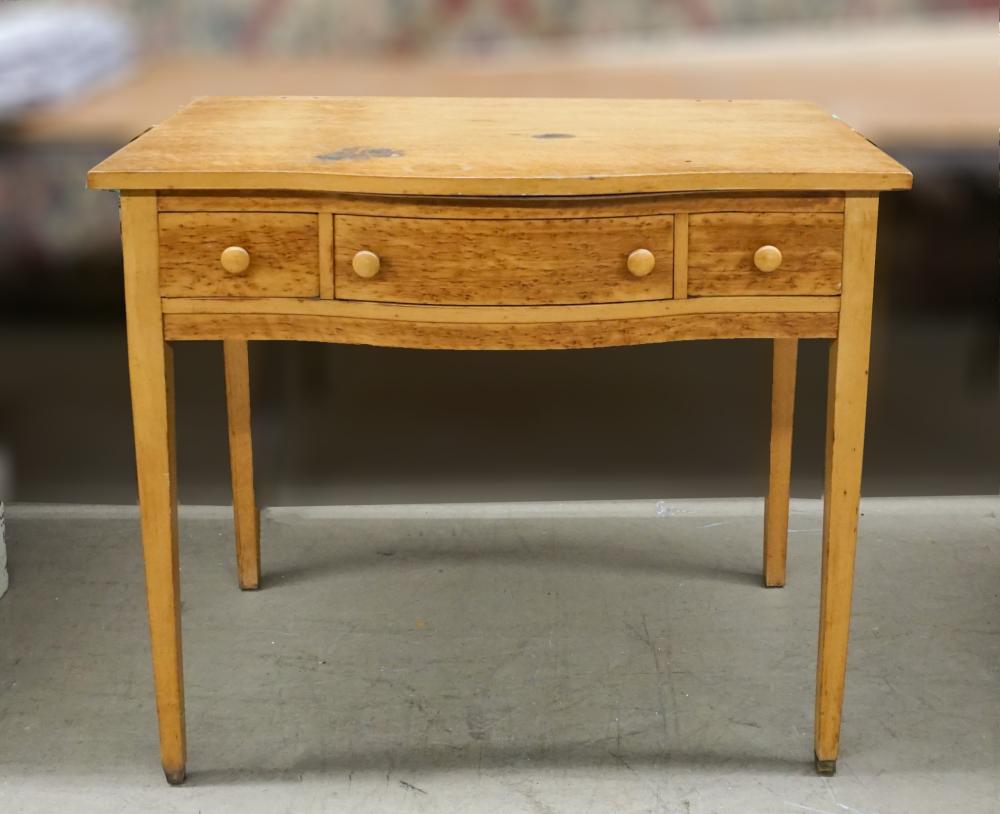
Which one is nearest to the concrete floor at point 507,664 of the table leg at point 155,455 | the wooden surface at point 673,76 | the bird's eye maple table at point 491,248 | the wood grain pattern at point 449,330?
the table leg at point 155,455

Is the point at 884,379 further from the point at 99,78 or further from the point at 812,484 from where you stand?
the point at 99,78

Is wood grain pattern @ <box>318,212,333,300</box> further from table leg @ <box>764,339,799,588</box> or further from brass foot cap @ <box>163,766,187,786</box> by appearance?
table leg @ <box>764,339,799,588</box>

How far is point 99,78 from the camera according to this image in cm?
249

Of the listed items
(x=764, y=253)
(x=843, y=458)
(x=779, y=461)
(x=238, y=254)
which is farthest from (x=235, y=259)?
(x=779, y=461)

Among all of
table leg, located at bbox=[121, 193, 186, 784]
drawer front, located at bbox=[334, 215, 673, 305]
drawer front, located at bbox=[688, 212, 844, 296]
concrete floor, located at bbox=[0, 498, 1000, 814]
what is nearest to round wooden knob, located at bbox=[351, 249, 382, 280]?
drawer front, located at bbox=[334, 215, 673, 305]

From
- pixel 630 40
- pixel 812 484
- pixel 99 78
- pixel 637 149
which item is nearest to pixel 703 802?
pixel 637 149

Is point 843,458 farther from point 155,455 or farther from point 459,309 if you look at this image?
point 155,455

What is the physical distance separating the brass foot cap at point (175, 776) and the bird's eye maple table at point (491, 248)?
35cm

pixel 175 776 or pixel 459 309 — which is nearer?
pixel 459 309

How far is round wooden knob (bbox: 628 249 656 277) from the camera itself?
1671mm

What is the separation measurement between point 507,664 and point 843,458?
0.62m

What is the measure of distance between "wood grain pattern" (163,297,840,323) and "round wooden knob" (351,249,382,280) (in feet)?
0.13

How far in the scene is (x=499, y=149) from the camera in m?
1.76

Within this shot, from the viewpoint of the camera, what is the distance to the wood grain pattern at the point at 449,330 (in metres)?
1.70
